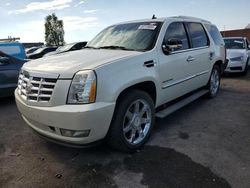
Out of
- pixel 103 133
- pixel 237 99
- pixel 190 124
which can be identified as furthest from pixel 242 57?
pixel 103 133

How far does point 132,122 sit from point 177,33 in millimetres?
1957

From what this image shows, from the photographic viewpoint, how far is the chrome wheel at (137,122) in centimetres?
334

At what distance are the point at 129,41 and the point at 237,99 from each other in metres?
3.44

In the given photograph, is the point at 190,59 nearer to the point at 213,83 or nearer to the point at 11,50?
the point at 213,83

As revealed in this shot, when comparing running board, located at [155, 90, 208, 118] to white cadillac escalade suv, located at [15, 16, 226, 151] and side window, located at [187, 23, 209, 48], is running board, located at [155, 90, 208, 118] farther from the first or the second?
side window, located at [187, 23, 209, 48]

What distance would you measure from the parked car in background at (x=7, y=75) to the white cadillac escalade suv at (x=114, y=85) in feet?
8.06

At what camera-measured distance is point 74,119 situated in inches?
106

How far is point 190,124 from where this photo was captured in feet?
14.3

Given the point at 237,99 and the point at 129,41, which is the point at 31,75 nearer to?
the point at 129,41

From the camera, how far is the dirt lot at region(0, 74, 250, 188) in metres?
2.73

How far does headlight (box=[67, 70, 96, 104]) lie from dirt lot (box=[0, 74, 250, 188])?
889 mm

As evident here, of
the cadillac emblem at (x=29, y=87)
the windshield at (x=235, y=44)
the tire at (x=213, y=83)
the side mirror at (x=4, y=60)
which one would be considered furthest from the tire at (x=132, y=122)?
the windshield at (x=235, y=44)

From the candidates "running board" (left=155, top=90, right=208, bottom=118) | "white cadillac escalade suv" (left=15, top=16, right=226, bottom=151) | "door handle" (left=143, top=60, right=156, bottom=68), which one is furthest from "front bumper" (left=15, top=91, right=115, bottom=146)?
"running board" (left=155, top=90, right=208, bottom=118)

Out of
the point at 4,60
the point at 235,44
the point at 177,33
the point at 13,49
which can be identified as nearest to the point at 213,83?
the point at 177,33
